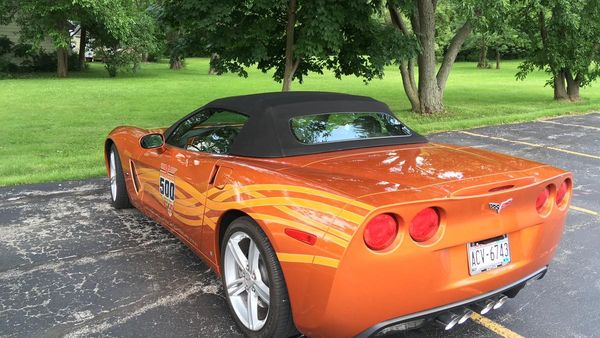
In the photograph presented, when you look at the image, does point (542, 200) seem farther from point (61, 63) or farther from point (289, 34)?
point (61, 63)

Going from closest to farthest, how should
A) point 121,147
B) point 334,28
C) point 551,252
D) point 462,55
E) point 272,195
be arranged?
point 272,195
point 551,252
point 121,147
point 334,28
point 462,55

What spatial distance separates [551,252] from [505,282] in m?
0.47

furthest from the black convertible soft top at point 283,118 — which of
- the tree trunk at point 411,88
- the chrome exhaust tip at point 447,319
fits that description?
the tree trunk at point 411,88

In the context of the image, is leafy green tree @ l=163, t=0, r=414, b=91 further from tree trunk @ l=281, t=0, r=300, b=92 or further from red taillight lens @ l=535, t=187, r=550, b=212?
red taillight lens @ l=535, t=187, r=550, b=212

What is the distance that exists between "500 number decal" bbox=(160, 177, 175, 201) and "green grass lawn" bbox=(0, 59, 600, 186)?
314 centimetres

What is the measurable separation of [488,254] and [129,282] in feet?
7.79

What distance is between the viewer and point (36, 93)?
730 inches

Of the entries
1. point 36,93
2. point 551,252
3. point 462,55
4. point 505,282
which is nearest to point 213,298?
point 505,282

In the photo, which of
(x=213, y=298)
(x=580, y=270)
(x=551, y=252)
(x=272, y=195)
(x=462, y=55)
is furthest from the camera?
(x=462, y=55)

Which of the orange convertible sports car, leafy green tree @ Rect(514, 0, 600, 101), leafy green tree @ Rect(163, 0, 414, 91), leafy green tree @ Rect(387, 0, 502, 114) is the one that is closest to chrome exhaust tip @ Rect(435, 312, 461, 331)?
the orange convertible sports car

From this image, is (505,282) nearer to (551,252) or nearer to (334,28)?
(551,252)

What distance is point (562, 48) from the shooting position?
687 inches

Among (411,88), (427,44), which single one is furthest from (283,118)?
(411,88)

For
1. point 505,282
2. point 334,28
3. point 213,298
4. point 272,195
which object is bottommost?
point 213,298
